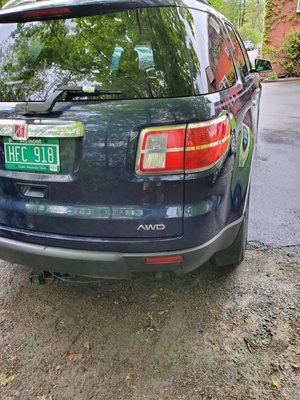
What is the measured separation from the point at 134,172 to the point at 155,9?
32.8 inches

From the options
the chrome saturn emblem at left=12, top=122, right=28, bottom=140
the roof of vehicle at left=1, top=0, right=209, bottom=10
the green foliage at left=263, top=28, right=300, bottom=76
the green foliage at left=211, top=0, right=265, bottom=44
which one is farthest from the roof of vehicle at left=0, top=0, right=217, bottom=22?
the green foliage at left=211, top=0, right=265, bottom=44

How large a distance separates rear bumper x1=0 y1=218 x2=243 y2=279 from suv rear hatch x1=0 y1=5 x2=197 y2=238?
10cm

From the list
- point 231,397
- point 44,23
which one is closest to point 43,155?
point 44,23

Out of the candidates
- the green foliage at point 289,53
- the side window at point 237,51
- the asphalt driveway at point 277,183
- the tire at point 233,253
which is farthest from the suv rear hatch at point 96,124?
the green foliage at point 289,53

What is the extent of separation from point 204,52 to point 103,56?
516 mm

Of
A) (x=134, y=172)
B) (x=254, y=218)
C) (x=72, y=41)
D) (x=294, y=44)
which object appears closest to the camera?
(x=134, y=172)

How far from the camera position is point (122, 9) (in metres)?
1.96

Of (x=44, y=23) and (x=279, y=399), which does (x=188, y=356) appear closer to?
(x=279, y=399)

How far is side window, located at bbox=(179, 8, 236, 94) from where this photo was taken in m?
1.89

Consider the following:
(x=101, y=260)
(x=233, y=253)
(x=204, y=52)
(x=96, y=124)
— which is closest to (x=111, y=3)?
(x=204, y=52)

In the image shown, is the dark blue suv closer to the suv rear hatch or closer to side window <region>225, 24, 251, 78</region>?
the suv rear hatch

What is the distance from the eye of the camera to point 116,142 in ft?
5.95

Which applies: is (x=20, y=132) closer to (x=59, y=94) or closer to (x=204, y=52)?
(x=59, y=94)

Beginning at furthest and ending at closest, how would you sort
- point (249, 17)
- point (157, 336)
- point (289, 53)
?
point (249, 17) → point (289, 53) → point (157, 336)
